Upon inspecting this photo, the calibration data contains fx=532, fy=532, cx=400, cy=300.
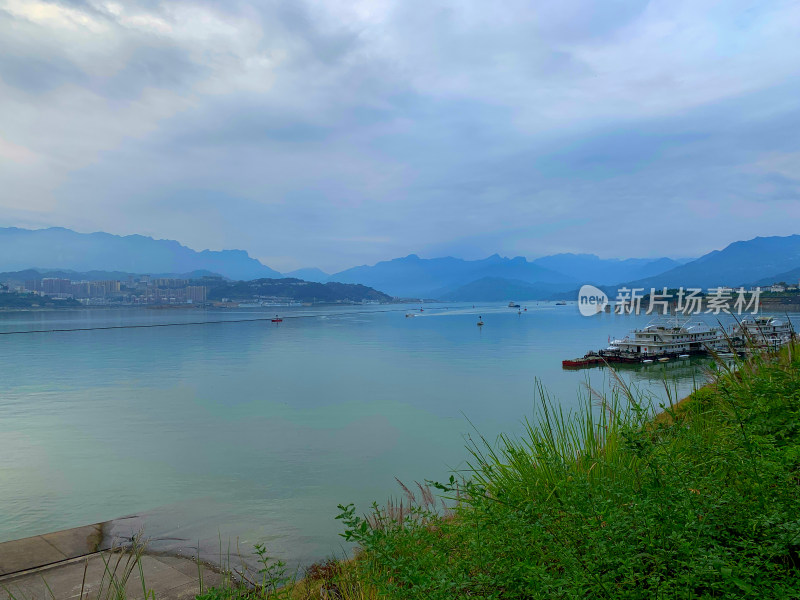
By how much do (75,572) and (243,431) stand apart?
10.9 meters

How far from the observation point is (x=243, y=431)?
16469mm

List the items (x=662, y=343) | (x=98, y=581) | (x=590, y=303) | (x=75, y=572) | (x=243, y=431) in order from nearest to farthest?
1. (x=98, y=581)
2. (x=75, y=572)
3. (x=243, y=431)
4. (x=662, y=343)
5. (x=590, y=303)

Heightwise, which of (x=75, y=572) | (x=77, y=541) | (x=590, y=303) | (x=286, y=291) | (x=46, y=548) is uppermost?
(x=286, y=291)

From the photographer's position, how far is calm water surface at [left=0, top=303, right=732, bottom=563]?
9.81m

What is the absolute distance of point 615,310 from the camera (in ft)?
338

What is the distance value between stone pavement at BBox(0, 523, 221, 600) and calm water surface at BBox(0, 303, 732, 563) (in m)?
1.20

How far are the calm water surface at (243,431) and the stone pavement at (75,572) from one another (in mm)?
1201

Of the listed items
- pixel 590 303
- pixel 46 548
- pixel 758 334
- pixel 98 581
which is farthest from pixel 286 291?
pixel 758 334

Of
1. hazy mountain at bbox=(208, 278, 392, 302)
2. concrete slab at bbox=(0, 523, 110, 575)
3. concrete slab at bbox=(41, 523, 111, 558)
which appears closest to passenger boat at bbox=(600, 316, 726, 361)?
concrete slab at bbox=(41, 523, 111, 558)

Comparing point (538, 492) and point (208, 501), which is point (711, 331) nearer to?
point (208, 501)

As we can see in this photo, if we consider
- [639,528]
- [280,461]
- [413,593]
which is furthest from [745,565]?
[280,461]

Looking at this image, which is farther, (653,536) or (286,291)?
(286,291)

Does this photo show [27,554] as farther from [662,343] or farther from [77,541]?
[662,343]

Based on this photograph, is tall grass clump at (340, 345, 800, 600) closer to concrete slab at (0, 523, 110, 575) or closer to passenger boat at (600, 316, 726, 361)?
concrete slab at (0, 523, 110, 575)
